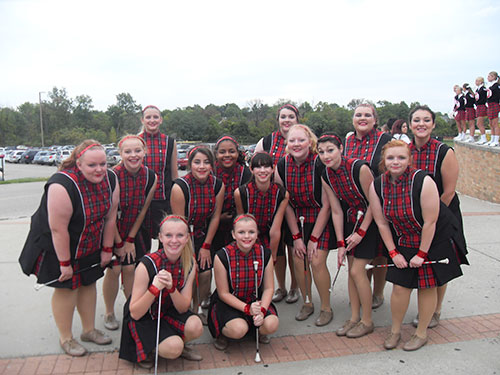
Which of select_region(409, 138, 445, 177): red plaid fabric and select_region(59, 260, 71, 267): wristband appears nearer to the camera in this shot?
select_region(59, 260, 71, 267): wristband

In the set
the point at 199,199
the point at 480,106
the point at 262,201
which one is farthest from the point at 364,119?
the point at 480,106

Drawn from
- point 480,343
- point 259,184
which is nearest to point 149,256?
point 259,184

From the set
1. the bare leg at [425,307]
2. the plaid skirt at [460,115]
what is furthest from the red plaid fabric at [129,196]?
the plaid skirt at [460,115]

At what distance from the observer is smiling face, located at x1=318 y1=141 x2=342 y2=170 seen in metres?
3.63

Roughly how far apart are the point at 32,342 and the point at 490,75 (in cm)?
1243

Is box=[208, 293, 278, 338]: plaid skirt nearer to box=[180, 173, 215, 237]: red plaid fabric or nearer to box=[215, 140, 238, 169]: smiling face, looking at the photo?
box=[180, 173, 215, 237]: red plaid fabric

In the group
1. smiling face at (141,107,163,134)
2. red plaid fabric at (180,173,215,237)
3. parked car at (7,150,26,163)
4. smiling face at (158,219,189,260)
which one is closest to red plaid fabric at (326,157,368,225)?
red plaid fabric at (180,173,215,237)

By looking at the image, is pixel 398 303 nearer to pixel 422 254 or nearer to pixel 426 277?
pixel 426 277

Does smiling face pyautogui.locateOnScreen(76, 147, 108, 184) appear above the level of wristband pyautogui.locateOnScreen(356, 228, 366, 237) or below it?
above

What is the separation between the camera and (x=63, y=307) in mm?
3389

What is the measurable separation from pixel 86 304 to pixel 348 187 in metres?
2.42

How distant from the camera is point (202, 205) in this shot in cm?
392

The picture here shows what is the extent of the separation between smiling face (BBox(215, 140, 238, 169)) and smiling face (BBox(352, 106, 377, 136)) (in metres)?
1.18

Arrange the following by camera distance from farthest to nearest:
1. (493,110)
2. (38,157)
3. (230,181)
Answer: (38,157)
(493,110)
(230,181)
